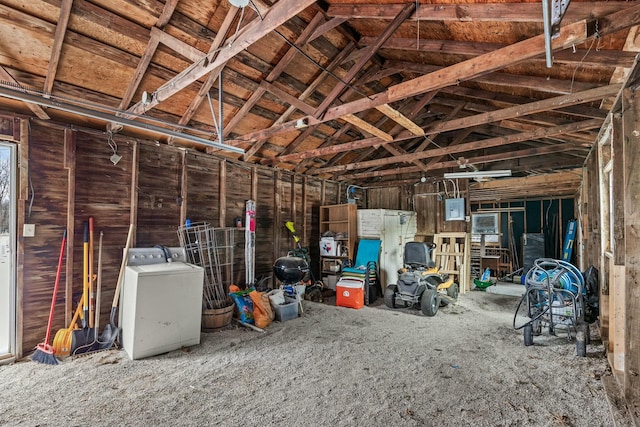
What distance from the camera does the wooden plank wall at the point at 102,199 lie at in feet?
10.6

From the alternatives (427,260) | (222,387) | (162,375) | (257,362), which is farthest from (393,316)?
(162,375)

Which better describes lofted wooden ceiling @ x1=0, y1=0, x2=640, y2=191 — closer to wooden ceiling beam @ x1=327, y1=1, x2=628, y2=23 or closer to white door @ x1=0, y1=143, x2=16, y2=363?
wooden ceiling beam @ x1=327, y1=1, x2=628, y2=23

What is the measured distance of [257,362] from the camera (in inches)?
121

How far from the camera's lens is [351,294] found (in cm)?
521

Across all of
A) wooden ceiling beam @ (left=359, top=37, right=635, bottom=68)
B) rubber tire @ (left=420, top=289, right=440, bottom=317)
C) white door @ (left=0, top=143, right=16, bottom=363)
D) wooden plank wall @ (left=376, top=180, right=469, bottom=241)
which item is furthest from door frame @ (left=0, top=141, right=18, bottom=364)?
wooden plank wall @ (left=376, top=180, right=469, bottom=241)

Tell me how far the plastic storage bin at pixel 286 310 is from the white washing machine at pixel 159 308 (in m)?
1.17

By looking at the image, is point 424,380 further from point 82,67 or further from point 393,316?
point 82,67

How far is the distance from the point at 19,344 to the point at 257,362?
2.44 m

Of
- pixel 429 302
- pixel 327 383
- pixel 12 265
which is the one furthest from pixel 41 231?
pixel 429 302

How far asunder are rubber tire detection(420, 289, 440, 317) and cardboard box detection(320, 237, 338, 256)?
207 centimetres

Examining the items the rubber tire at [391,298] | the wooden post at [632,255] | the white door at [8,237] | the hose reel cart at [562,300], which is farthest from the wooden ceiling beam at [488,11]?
the rubber tire at [391,298]

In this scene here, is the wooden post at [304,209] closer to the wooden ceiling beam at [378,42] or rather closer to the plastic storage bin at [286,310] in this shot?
the plastic storage bin at [286,310]

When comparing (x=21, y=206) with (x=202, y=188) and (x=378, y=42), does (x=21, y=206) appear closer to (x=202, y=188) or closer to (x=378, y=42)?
(x=202, y=188)

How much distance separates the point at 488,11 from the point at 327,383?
3.18m
